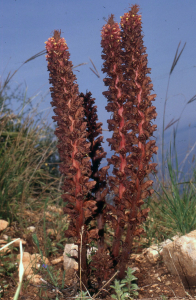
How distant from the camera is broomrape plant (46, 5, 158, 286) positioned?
2.20 meters

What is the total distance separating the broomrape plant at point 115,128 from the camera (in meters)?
2.20

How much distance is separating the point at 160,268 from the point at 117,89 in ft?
6.49

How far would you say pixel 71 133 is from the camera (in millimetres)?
2150

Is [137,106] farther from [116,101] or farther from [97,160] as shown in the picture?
[97,160]

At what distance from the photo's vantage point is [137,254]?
3.57 m

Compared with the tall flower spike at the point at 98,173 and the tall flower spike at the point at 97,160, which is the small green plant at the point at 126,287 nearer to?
the tall flower spike at the point at 98,173

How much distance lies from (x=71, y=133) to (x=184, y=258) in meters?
Answer: 1.68

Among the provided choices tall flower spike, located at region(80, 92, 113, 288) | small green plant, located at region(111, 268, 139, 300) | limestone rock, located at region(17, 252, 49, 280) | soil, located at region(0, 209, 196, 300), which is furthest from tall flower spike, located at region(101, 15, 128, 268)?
limestone rock, located at region(17, 252, 49, 280)

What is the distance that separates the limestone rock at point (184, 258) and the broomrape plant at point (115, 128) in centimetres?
69

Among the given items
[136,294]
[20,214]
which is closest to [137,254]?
[136,294]

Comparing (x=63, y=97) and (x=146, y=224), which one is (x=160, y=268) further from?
(x=63, y=97)

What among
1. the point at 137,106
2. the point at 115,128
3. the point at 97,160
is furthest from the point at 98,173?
the point at 137,106

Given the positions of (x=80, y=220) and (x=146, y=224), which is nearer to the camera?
(x=80, y=220)

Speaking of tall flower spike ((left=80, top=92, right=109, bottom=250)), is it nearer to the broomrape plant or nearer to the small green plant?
the broomrape plant
